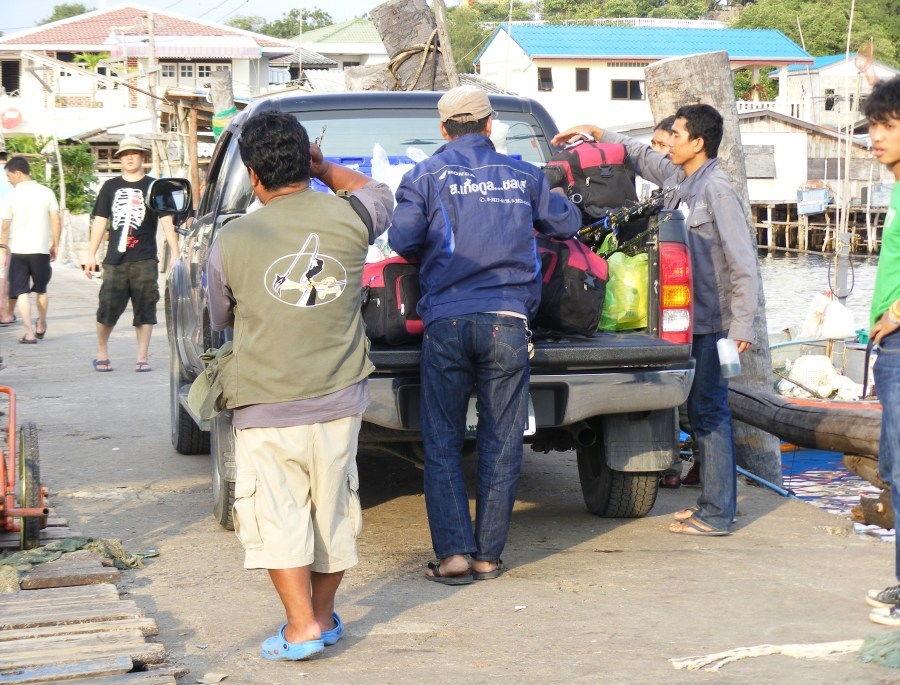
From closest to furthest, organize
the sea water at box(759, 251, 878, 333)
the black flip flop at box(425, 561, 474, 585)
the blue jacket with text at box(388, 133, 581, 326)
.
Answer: the blue jacket with text at box(388, 133, 581, 326) → the black flip flop at box(425, 561, 474, 585) → the sea water at box(759, 251, 878, 333)

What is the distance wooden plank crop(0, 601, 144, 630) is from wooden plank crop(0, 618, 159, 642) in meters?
0.03

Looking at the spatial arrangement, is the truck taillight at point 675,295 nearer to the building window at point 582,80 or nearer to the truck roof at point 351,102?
the truck roof at point 351,102

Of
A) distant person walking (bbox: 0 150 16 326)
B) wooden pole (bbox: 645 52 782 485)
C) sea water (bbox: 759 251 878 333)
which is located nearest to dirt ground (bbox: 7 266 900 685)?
wooden pole (bbox: 645 52 782 485)

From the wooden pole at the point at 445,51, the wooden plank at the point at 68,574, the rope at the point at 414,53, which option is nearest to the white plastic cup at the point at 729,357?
the wooden plank at the point at 68,574

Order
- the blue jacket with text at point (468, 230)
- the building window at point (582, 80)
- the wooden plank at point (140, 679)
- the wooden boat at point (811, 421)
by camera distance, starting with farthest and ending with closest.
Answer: the building window at point (582, 80) < the wooden boat at point (811, 421) < the blue jacket with text at point (468, 230) < the wooden plank at point (140, 679)

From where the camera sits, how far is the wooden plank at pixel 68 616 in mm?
4031

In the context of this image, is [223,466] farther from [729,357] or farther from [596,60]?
[596,60]

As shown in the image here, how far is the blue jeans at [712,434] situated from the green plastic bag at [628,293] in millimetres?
502

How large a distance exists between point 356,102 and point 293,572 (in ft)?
10.4

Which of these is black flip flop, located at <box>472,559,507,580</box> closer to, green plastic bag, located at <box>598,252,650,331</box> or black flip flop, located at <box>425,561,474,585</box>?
black flip flop, located at <box>425,561,474,585</box>

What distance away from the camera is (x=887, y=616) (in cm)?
422

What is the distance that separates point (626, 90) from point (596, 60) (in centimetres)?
235

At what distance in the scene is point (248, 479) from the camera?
12.8 feet

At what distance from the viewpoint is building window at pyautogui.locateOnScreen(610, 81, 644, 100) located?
173 feet
